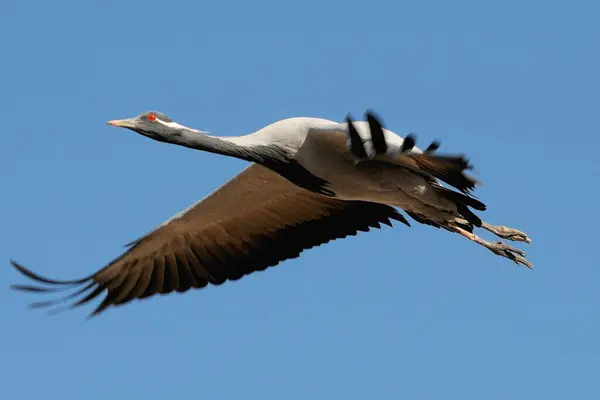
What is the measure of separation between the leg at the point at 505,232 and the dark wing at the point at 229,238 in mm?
1112

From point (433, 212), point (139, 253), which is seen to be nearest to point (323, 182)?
point (433, 212)

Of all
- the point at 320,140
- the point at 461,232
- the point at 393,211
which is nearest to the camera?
the point at 320,140

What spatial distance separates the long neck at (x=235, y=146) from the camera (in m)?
12.4

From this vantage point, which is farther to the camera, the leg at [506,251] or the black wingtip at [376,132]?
the leg at [506,251]

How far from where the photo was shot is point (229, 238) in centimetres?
1522

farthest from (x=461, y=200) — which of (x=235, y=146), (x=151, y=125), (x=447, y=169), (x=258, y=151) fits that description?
(x=151, y=125)

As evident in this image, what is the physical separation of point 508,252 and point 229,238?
3.49m

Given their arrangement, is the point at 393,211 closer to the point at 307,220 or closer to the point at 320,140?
the point at 307,220

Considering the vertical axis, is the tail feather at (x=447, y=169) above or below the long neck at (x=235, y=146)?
below

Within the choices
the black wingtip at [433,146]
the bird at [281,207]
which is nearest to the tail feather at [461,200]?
the bird at [281,207]

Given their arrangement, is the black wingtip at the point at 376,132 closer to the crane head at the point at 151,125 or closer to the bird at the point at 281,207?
the bird at the point at 281,207

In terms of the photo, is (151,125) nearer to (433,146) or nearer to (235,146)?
(235,146)

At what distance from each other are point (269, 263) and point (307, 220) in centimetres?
72

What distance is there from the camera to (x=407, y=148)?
1105 cm
